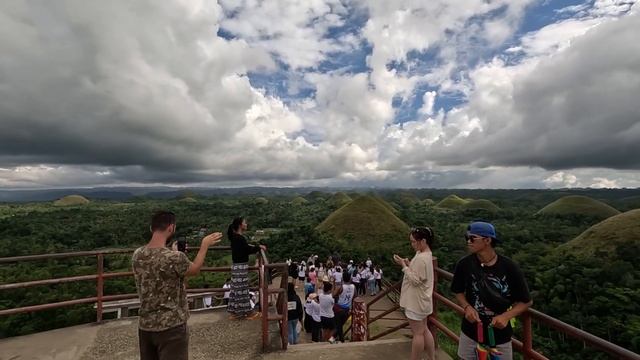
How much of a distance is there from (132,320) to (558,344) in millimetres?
16995

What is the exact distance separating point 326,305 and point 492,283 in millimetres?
5712

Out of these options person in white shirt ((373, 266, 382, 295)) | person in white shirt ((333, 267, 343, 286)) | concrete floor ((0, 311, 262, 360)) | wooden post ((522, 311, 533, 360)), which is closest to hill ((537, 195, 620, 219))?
person in white shirt ((373, 266, 382, 295))

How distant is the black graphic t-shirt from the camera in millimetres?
2975

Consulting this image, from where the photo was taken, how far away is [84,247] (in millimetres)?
52125

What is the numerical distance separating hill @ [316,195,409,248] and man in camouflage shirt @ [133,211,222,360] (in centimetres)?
4140

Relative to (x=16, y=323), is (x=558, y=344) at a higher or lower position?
lower

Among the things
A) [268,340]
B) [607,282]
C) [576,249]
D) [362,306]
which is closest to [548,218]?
[576,249]

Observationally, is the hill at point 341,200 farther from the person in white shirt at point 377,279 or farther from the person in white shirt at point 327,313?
the person in white shirt at point 327,313

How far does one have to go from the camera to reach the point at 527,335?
3.25 m

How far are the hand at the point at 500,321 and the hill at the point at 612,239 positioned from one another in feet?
104

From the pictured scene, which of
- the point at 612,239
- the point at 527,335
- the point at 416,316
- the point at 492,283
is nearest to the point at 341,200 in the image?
the point at 612,239

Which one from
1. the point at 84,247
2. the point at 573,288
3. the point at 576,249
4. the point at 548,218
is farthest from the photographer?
the point at 548,218

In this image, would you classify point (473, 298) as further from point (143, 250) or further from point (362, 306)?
point (362, 306)

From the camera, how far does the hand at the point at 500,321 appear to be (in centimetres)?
292
